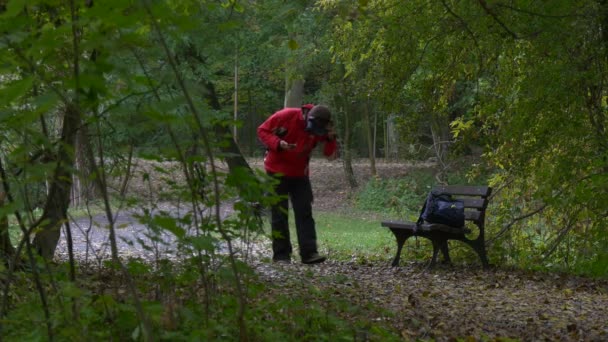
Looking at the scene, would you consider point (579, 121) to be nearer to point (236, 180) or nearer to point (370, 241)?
point (236, 180)

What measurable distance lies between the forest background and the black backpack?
70 cm

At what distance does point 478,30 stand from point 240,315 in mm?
5737

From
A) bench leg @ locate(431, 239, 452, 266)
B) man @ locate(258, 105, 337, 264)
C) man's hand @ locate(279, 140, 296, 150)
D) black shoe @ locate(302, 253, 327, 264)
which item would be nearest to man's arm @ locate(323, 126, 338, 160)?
man @ locate(258, 105, 337, 264)

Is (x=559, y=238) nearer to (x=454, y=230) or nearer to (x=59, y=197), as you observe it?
(x=454, y=230)

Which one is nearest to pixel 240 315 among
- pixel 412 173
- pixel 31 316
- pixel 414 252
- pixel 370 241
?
pixel 31 316

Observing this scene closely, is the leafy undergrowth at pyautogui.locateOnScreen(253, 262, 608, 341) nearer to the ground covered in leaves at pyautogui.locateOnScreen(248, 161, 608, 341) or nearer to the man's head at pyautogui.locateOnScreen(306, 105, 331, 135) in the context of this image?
the ground covered in leaves at pyautogui.locateOnScreen(248, 161, 608, 341)

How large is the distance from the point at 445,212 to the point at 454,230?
10.0 inches

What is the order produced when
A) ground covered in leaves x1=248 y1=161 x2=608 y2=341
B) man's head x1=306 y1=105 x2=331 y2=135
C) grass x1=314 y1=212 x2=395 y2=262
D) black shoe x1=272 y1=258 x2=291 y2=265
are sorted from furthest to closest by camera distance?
grass x1=314 y1=212 x2=395 y2=262 → black shoe x1=272 y1=258 x2=291 y2=265 → man's head x1=306 y1=105 x2=331 y2=135 → ground covered in leaves x1=248 y1=161 x2=608 y2=341

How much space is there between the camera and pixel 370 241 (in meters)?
17.6

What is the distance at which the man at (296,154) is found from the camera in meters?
9.62

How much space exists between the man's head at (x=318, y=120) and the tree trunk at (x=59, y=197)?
2.56 m

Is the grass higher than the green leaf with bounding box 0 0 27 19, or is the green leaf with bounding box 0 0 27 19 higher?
the green leaf with bounding box 0 0 27 19

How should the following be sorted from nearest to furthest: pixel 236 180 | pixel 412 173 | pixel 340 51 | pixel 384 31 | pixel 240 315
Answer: pixel 240 315
pixel 236 180
pixel 384 31
pixel 340 51
pixel 412 173

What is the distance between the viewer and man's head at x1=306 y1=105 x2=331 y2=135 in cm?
961
